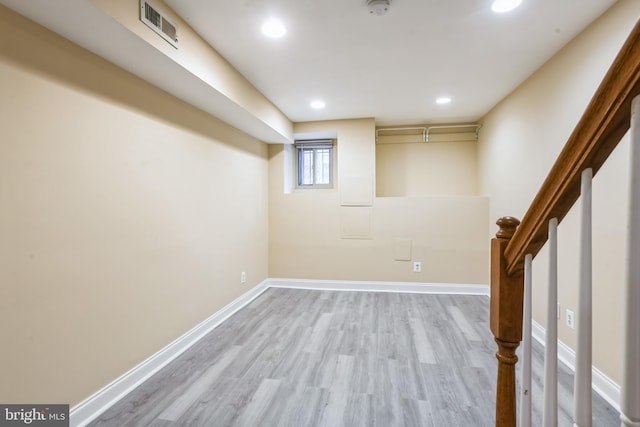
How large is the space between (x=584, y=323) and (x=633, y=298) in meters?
0.13

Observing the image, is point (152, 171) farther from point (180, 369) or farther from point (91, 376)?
point (180, 369)

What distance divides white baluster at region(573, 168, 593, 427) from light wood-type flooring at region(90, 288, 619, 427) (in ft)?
4.40

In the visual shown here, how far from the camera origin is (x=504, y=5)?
1.86 m

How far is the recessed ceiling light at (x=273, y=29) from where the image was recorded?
205 cm

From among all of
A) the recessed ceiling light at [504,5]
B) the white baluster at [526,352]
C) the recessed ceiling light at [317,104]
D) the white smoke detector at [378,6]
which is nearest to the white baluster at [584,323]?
the white baluster at [526,352]

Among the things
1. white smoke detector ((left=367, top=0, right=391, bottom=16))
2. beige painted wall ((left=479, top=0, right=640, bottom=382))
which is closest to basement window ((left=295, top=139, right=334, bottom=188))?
beige painted wall ((left=479, top=0, right=640, bottom=382))

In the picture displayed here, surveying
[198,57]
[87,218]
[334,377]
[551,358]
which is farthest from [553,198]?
[198,57]

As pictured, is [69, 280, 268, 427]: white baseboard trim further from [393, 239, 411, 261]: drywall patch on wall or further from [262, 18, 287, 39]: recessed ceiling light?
[262, 18, 287, 39]: recessed ceiling light

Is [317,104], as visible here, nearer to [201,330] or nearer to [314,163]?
[314,163]

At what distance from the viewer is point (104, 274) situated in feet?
6.17

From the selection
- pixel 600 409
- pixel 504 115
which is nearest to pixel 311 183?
pixel 504 115

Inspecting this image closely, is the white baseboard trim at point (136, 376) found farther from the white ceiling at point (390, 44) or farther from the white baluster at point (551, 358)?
the white ceiling at point (390, 44)

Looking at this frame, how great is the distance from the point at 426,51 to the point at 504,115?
5.58 ft

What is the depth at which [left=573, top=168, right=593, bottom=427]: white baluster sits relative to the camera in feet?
1.99
